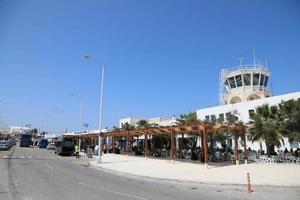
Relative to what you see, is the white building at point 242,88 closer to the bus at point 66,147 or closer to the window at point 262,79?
the window at point 262,79

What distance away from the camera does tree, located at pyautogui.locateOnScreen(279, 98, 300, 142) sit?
29.4 metres

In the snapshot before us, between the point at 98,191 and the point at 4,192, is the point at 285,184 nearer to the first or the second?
the point at 98,191

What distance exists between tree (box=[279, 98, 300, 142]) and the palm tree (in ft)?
1.97

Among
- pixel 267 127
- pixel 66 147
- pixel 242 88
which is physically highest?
pixel 242 88

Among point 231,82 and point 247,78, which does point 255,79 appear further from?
point 231,82

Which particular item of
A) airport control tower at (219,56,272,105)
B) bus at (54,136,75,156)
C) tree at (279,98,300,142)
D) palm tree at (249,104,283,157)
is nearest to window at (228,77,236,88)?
airport control tower at (219,56,272,105)

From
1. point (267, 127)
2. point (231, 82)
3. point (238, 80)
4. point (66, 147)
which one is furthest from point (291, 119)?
point (66, 147)

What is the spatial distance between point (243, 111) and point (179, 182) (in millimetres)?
34275

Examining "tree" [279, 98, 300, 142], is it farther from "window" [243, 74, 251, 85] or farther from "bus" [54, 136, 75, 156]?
"bus" [54, 136, 75, 156]

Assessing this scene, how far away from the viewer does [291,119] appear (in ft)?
98.9

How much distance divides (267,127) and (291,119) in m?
2.44

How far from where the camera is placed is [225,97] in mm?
62219

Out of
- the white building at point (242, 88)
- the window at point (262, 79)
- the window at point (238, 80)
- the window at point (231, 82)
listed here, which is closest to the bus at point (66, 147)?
the white building at point (242, 88)

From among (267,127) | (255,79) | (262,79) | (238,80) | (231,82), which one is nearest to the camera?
(267,127)
